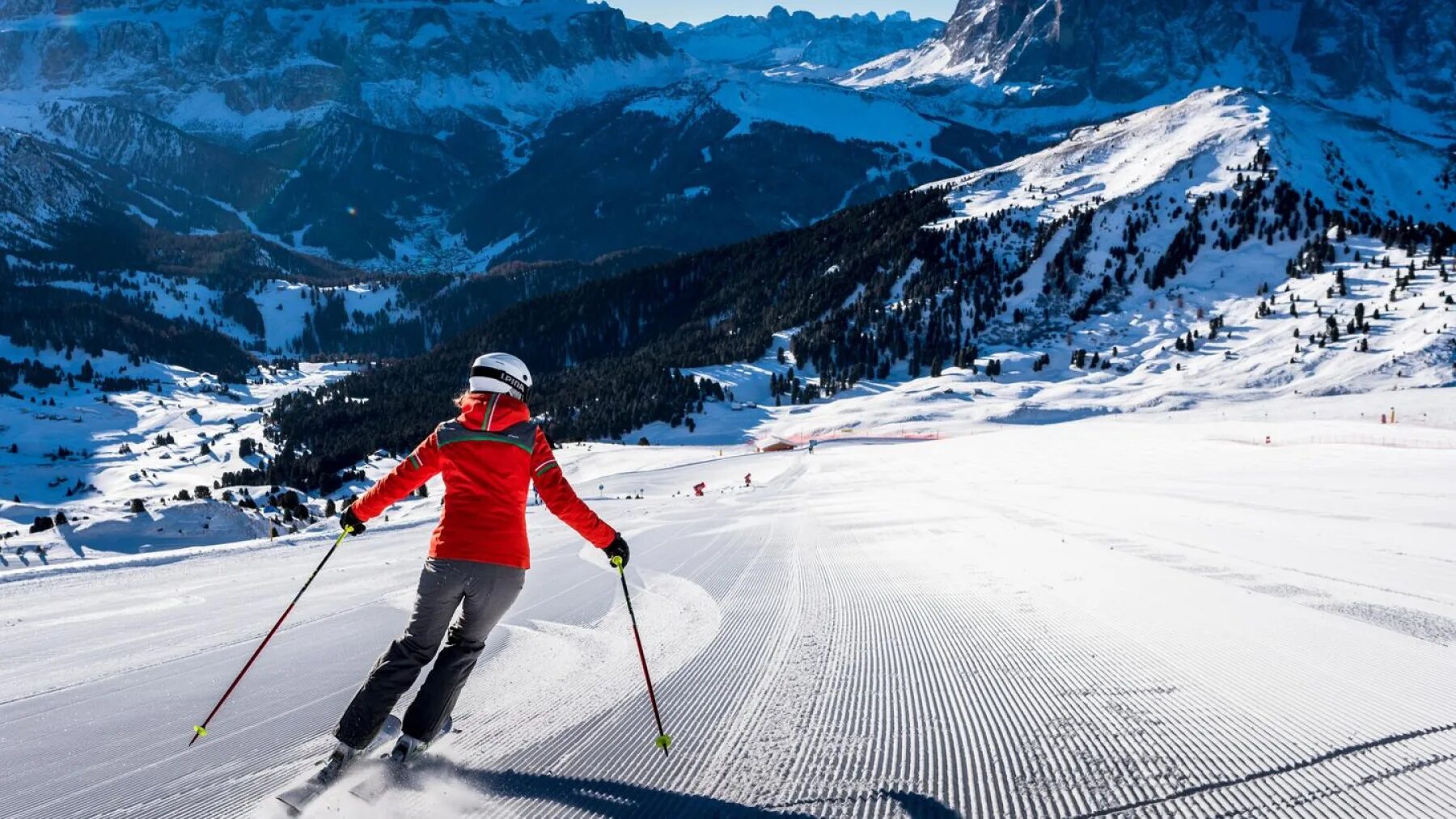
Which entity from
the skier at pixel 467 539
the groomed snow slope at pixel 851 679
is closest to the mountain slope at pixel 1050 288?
the groomed snow slope at pixel 851 679

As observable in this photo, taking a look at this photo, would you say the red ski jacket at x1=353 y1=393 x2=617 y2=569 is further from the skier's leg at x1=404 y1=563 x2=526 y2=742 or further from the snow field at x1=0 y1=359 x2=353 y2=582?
the snow field at x1=0 y1=359 x2=353 y2=582

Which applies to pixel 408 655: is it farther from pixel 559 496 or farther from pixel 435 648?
pixel 559 496

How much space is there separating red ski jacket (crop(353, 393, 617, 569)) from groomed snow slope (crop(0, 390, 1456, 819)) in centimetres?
112

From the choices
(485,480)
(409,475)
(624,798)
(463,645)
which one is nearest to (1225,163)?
(485,480)

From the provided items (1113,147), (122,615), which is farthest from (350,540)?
(1113,147)

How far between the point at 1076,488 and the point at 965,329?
81562 mm

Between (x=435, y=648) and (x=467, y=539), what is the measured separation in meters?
0.61

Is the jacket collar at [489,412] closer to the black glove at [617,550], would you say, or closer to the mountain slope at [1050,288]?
the black glove at [617,550]

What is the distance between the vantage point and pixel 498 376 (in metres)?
4.44

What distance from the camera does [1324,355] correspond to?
62.5 meters

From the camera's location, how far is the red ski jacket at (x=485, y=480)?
4.34 metres

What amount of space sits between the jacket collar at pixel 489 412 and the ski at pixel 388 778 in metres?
1.74

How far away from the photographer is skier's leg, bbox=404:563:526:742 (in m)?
4.02

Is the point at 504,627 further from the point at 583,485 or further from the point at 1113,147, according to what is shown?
the point at 1113,147
